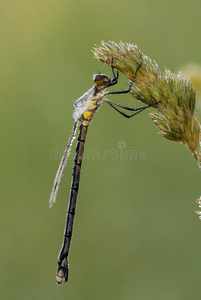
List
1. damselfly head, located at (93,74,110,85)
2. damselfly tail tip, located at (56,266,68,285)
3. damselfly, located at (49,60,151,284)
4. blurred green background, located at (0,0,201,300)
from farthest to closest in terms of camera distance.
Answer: blurred green background, located at (0,0,201,300)
damselfly head, located at (93,74,110,85)
damselfly, located at (49,60,151,284)
damselfly tail tip, located at (56,266,68,285)

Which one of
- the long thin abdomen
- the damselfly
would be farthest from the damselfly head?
the long thin abdomen

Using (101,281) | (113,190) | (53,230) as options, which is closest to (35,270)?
(53,230)

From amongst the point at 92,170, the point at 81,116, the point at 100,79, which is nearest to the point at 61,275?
the point at 81,116

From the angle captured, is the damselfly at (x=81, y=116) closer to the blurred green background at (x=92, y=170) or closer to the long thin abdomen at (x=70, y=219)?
the long thin abdomen at (x=70, y=219)

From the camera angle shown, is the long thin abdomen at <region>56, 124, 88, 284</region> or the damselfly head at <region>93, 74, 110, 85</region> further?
the damselfly head at <region>93, 74, 110, 85</region>

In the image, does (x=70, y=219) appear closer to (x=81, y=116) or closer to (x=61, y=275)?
(x=61, y=275)

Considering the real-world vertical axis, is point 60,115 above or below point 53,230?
above

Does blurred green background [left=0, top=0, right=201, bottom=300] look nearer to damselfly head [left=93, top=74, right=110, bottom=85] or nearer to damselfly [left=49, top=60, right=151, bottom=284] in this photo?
damselfly [left=49, top=60, right=151, bottom=284]

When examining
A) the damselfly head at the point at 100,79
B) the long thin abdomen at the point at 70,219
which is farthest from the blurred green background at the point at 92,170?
the damselfly head at the point at 100,79

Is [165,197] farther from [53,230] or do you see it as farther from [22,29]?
[22,29]
